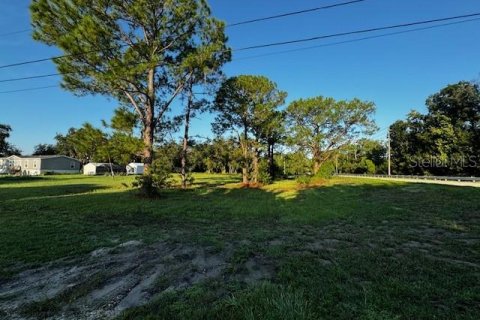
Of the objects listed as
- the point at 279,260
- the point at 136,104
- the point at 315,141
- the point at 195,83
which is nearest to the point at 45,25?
the point at 136,104

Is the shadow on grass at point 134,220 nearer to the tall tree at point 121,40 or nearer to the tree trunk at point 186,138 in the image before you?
the tall tree at point 121,40

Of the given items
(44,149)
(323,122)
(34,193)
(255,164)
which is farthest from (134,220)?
(44,149)

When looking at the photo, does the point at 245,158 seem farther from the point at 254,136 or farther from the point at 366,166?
the point at 366,166

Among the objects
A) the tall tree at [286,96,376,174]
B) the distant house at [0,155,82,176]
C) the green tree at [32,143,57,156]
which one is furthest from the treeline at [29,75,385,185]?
the green tree at [32,143,57,156]

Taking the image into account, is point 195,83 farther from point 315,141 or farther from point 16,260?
point 315,141

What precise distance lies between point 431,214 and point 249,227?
589 centimetres

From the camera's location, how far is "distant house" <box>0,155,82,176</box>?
57969 mm

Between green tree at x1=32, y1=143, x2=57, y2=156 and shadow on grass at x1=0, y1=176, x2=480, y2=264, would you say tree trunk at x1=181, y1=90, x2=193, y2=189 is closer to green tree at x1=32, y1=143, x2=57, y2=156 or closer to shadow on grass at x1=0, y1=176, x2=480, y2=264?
shadow on grass at x1=0, y1=176, x2=480, y2=264

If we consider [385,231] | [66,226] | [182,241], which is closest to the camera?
[182,241]

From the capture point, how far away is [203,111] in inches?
923

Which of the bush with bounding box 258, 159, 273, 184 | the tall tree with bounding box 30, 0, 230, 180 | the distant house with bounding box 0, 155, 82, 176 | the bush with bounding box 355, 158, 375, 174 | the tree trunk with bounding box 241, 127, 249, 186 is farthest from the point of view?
the bush with bounding box 355, 158, 375, 174

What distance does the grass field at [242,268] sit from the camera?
3230mm

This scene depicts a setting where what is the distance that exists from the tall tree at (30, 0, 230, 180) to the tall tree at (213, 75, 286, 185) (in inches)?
343

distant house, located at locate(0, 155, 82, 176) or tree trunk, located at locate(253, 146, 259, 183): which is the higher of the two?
distant house, located at locate(0, 155, 82, 176)
